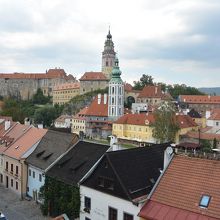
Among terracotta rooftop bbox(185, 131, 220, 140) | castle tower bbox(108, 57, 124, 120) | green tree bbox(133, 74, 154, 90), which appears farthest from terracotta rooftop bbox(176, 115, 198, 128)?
green tree bbox(133, 74, 154, 90)

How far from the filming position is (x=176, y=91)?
144m

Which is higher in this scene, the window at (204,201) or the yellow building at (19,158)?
the window at (204,201)

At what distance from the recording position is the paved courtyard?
28.7 metres

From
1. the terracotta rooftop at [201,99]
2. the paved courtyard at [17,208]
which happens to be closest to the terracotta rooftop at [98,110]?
the terracotta rooftop at [201,99]

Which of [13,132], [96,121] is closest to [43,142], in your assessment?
[13,132]

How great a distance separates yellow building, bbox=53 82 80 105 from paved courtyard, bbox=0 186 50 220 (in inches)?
4503

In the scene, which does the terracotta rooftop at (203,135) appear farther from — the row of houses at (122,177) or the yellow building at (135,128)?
the row of houses at (122,177)

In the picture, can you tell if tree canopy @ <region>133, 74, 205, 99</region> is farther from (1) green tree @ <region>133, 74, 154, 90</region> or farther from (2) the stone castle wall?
(2) the stone castle wall

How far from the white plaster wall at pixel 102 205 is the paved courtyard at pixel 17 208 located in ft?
17.3

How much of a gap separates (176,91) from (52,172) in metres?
120

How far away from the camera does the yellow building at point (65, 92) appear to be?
5876 inches

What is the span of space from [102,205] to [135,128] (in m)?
57.5

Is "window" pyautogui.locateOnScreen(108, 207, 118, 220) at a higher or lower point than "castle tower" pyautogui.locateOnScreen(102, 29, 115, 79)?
lower

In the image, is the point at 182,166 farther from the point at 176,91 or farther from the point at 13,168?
the point at 176,91
